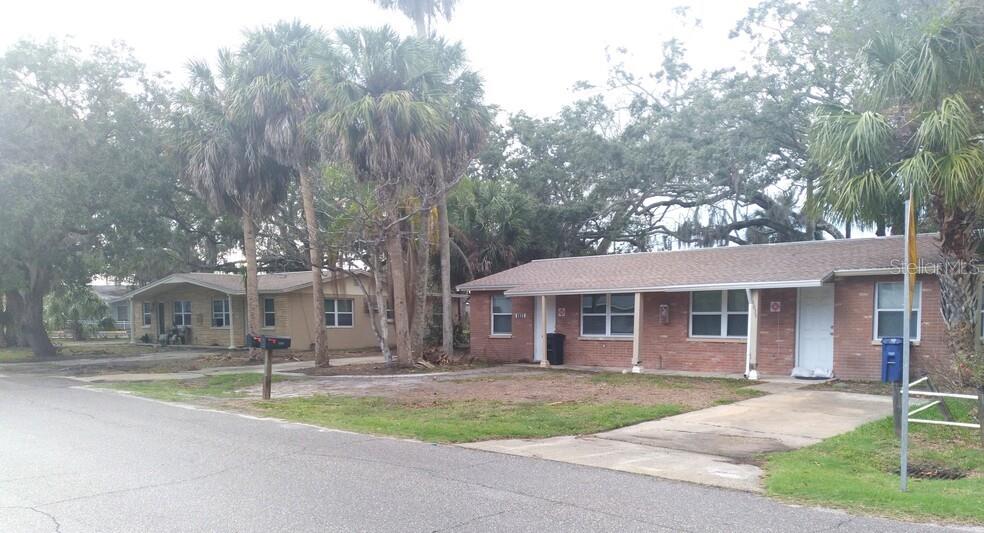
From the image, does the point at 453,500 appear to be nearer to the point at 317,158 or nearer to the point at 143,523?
the point at 143,523

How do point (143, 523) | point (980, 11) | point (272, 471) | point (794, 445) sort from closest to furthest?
point (143, 523) < point (272, 471) < point (794, 445) < point (980, 11)

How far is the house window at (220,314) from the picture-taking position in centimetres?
3341

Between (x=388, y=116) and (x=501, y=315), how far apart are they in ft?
27.2

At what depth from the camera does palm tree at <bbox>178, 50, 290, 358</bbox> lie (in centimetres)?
2273

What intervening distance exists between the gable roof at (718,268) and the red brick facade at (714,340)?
1.89 ft

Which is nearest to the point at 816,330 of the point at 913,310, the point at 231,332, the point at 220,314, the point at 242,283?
the point at 913,310

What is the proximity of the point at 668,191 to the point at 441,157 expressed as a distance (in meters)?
12.5

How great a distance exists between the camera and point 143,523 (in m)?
6.16

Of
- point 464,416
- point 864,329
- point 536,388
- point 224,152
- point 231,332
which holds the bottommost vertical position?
point 231,332

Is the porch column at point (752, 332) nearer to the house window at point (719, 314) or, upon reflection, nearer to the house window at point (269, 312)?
the house window at point (719, 314)

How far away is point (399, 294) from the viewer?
70.2 feet

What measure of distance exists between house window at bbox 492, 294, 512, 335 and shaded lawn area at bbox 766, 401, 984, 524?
569 inches

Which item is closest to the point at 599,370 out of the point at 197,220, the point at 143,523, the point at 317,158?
the point at 317,158

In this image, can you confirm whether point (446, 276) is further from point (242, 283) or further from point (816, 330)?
point (242, 283)
